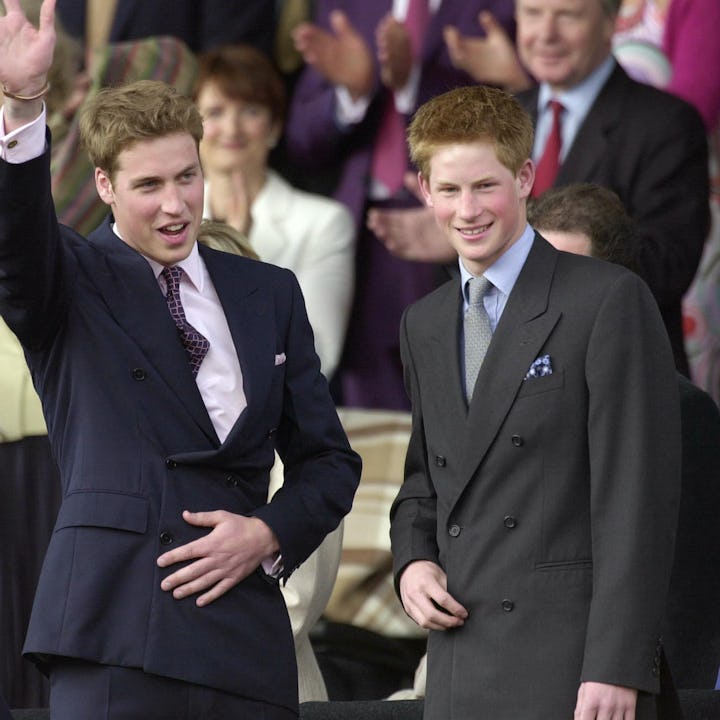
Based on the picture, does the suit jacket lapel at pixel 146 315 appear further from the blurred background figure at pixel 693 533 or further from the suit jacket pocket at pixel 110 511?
the blurred background figure at pixel 693 533

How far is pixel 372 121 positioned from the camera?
500cm

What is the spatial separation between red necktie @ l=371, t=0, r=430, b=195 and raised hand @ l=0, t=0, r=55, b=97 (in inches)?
110

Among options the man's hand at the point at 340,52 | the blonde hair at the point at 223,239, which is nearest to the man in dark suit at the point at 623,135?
the man's hand at the point at 340,52

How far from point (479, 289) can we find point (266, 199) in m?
2.56

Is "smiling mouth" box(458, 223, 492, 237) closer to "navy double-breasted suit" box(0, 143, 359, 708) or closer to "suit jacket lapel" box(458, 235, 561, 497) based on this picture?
"suit jacket lapel" box(458, 235, 561, 497)

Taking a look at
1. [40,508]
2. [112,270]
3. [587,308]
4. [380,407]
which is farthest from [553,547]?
[380,407]

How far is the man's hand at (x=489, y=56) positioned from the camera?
4.74 m

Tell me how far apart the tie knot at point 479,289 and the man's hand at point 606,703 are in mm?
599

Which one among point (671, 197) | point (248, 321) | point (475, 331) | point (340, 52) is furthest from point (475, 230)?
point (340, 52)

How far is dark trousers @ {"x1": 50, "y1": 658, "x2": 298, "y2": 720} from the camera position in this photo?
216 cm

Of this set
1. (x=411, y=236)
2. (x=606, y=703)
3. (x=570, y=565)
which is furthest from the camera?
(x=411, y=236)

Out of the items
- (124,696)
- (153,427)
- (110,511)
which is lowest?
(124,696)

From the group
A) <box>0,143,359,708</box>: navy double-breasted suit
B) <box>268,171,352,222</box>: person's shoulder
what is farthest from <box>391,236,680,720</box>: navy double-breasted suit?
<box>268,171,352,222</box>: person's shoulder

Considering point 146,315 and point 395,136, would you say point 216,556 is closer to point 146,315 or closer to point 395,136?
point 146,315
